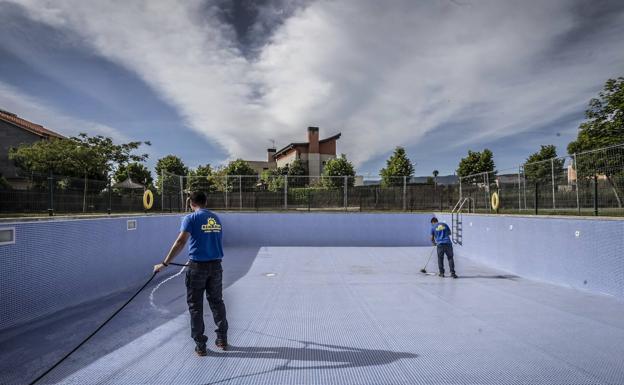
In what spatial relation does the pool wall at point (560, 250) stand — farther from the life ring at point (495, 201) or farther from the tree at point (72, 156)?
the tree at point (72, 156)

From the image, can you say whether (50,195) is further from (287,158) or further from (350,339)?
(287,158)

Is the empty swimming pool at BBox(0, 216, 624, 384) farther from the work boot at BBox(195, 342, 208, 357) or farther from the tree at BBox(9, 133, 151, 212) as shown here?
the tree at BBox(9, 133, 151, 212)

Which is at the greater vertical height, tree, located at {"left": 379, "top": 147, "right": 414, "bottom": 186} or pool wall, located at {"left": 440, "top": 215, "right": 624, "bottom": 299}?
tree, located at {"left": 379, "top": 147, "right": 414, "bottom": 186}

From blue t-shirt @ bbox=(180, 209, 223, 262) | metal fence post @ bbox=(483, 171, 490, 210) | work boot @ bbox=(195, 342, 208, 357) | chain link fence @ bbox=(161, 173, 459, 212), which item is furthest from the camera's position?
chain link fence @ bbox=(161, 173, 459, 212)

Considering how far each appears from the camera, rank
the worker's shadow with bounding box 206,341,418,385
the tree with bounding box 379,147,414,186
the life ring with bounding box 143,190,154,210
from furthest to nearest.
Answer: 1. the tree with bounding box 379,147,414,186
2. the life ring with bounding box 143,190,154,210
3. the worker's shadow with bounding box 206,341,418,385

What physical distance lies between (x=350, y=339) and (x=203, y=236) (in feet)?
7.08

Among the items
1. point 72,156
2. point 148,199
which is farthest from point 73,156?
point 148,199

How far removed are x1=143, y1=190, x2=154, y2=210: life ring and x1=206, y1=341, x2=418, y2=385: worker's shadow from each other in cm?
660

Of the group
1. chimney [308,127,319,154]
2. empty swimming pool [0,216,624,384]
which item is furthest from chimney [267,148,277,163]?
empty swimming pool [0,216,624,384]

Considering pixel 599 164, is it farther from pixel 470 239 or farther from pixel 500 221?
pixel 470 239

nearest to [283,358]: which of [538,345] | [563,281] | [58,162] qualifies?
[538,345]

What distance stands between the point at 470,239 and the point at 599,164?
16.7 ft

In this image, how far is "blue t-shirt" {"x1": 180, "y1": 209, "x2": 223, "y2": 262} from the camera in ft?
12.3

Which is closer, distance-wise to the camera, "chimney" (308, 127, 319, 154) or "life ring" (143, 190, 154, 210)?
"life ring" (143, 190, 154, 210)
